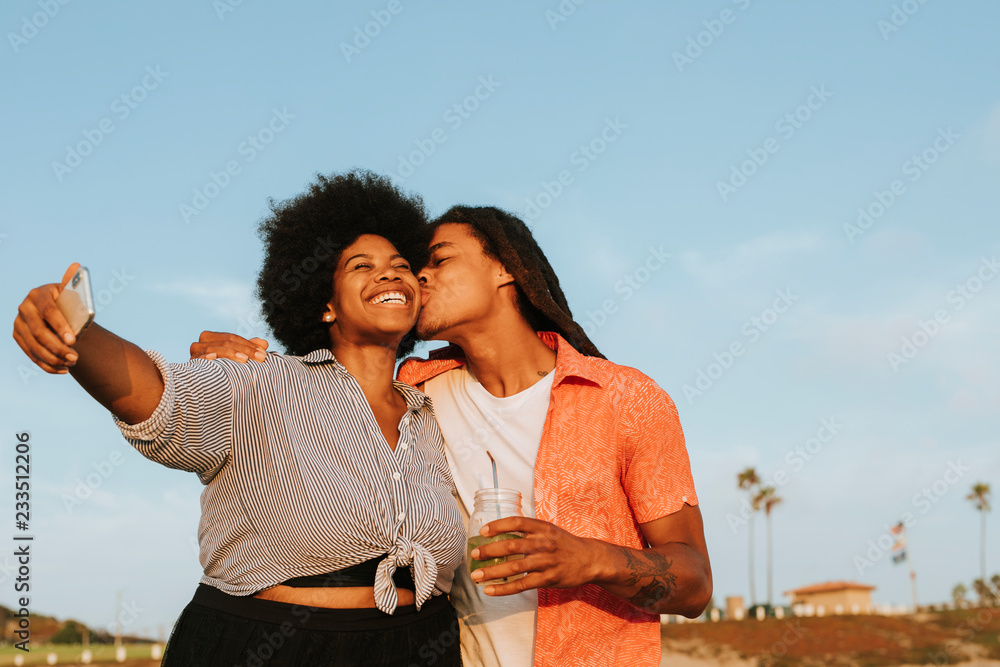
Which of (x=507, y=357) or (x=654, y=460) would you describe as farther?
(x=507, y=357)

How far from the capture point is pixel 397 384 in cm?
475

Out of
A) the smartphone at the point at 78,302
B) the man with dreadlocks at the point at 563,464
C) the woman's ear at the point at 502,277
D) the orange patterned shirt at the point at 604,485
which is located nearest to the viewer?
the smartphone at the point at 78,302

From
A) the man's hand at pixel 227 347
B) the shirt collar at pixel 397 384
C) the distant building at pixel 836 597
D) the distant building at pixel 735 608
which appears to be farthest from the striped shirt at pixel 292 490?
the distant building at pixel 836 597

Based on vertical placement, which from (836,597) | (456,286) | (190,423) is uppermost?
(836,597)

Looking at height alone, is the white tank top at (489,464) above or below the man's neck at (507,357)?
below

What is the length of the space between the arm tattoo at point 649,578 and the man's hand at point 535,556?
42cm

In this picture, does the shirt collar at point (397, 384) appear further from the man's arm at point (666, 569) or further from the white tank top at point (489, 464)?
the man's arm at point (666, 569)

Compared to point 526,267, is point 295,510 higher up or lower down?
lower down

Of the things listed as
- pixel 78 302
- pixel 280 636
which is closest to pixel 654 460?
pixel 280 636

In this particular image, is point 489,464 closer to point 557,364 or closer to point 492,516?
point 557,364

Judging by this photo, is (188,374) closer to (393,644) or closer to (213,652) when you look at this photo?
(213,652)

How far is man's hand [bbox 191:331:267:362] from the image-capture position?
3945 mm

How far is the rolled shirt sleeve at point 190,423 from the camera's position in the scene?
9.82 feet

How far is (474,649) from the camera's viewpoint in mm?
4516
